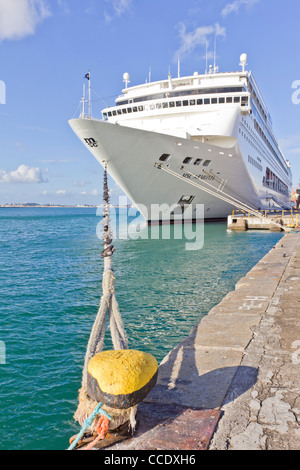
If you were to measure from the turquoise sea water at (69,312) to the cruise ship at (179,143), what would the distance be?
6.25 m

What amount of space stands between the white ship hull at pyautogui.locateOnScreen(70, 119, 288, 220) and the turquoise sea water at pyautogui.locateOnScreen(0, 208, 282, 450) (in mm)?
5889

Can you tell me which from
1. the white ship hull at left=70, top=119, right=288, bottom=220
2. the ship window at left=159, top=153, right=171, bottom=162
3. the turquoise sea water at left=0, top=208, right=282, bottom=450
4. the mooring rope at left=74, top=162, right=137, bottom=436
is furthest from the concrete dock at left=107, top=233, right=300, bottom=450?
the ship window at left=159, top=153, right=171, bottom=162

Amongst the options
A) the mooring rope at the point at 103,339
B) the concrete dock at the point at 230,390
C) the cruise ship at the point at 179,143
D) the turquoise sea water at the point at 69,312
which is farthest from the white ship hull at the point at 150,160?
the mooring rope at the point at 103,339

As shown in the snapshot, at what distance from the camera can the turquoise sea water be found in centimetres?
484

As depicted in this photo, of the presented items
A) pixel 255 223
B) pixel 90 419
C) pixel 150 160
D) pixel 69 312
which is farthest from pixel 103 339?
pixel 255 223

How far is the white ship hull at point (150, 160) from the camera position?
21.7 meters

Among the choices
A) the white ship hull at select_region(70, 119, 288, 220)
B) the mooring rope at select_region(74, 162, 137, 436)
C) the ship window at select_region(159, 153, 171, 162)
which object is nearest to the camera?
the mooring rope at select_region(74, 162, 137, 436)

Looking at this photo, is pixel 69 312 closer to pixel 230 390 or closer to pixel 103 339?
pixel 103 339

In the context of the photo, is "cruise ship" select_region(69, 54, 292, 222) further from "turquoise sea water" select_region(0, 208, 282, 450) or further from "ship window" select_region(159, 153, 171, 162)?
"turquoise sea water" select_region(0, 208, 282, 450)

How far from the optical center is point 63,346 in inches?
280

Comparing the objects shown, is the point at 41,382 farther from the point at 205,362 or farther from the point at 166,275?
the point at 166,275

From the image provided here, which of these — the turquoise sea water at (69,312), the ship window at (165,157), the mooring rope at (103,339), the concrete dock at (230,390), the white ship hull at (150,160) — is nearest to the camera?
the concrete dock at (230,390)

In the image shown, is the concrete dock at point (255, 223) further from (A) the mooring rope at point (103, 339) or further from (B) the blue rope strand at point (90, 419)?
(B) the blue rope strand at point (90, 419)
